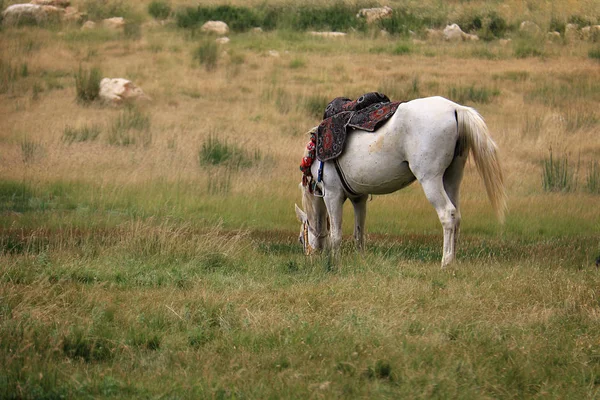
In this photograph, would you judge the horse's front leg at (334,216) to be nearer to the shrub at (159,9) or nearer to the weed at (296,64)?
the weed at (296,64)

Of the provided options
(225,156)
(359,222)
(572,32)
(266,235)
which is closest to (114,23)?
(572,32)

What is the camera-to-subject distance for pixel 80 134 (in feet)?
55.8

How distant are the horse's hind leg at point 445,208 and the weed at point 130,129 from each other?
351 inches

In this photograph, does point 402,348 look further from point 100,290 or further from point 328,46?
point 328,46

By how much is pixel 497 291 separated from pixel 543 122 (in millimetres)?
11398

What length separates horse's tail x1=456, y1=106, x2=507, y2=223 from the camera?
27.9ft

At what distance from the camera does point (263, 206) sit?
1313 cm

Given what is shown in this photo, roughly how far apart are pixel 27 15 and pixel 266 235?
20.2 m

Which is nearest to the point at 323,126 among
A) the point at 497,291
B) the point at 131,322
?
the point at 497,291

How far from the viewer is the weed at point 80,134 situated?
16.8 metres

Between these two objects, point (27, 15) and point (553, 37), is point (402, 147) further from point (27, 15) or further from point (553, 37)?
point (27, 15)

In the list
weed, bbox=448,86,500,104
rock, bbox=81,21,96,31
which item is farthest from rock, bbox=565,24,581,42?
rock, bbox=81,21,96,31

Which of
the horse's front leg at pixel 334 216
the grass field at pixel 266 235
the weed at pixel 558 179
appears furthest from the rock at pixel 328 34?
the horse's front leg at pixel 334 216

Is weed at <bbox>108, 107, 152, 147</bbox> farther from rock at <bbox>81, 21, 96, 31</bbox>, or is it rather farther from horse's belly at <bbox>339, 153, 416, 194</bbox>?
rock at <bbox>81, 21, 96, 31</bbox>
